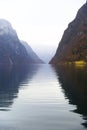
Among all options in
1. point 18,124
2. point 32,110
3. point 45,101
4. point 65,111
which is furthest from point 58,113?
point 45,101

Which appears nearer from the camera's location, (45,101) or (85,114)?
(85,114)

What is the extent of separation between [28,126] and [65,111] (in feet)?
24.6

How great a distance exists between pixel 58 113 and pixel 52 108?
10.7 feet

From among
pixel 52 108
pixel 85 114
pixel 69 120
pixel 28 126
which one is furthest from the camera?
pixel 52 108

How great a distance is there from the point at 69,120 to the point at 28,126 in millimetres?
3967

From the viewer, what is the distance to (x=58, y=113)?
3020 cm

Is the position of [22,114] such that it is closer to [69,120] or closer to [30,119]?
[30,119]

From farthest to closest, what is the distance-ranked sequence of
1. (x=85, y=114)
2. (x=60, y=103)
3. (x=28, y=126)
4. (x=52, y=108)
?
(x=60, y=103) → (x=52, y=108) → (x=85, y=114) → (x=28, y=126)

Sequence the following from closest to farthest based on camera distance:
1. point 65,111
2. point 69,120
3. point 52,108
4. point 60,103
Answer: point 69,120
point 65,111
point 52,108
point 60,103

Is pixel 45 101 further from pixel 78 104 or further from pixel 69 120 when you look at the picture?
pixel 69 120

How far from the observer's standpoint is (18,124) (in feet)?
82.1

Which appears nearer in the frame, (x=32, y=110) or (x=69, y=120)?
(x=69, y=120)

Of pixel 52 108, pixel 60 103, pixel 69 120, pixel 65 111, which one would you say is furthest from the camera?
pixel 60 103

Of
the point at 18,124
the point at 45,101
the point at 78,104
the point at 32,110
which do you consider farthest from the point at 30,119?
the point at 45,101
